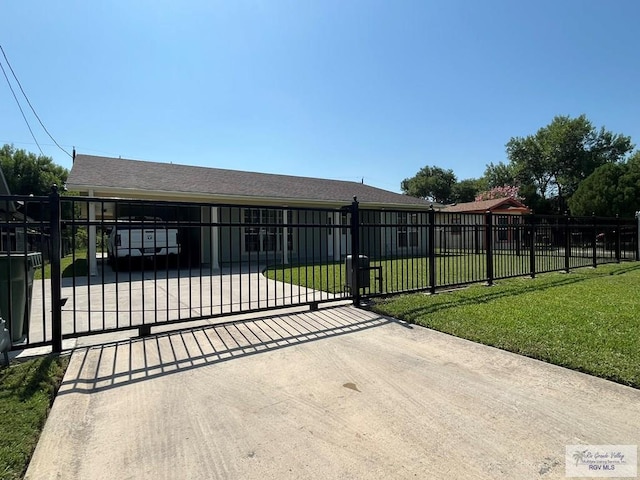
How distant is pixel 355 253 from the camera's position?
20.4ft

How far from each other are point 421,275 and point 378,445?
25.9ft

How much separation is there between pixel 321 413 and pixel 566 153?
1571 inches

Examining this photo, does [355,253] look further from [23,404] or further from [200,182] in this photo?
[200,182]

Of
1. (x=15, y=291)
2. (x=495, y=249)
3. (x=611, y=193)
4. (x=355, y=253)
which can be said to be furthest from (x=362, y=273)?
(x=611, y=193)

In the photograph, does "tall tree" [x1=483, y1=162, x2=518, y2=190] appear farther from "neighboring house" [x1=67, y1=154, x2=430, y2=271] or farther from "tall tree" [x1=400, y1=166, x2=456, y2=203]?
"neighboring house" [x1=67, y1=154, x2=430, y2=271]

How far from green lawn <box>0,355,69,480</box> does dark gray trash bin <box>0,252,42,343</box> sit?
56 centimetres

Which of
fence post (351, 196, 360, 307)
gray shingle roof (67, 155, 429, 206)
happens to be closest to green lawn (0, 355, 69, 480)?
fence post (351, 196, 360, 307)

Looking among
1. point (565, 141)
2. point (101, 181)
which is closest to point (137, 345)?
point (101, 181)

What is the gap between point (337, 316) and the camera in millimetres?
5629

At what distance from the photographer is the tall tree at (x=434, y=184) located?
174ft

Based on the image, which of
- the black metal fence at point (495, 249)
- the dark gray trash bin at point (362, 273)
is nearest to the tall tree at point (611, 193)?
the black metal fence at point (495, 249)

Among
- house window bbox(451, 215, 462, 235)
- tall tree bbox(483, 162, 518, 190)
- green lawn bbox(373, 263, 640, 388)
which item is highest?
tall tree bbox(483, 162, 518, 190)

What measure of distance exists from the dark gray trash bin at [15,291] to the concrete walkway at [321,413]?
0.75 m

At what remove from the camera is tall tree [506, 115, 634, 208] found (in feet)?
110
